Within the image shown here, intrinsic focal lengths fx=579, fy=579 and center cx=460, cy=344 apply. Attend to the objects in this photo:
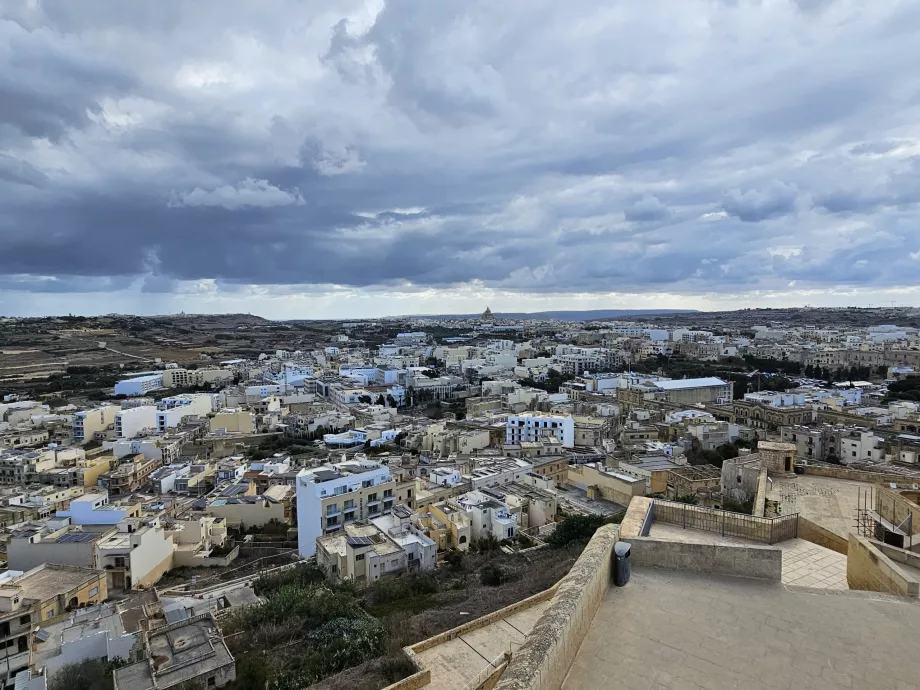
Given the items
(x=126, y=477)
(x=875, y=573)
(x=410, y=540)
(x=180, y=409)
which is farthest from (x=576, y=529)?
(x=180, y=409)

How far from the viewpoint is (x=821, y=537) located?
624cm

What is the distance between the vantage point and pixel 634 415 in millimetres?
33344

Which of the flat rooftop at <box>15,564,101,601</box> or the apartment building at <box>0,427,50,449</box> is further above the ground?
the flat rooftop at <box>15,564,101,601</box>

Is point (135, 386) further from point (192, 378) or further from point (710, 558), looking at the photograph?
point (710, 558)

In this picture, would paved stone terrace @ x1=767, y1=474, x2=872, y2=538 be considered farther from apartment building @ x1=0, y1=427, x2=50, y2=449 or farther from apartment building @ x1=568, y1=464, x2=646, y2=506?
apartment building @ x1=0, y1=427, x2=50, y2=449

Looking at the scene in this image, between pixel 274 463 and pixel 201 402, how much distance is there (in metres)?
16.2

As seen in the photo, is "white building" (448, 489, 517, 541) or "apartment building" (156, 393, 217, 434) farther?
Answer: "apartment building" (156, 393, 217, 434)

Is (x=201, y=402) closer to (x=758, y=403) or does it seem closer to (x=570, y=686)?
(x=758, y=403)

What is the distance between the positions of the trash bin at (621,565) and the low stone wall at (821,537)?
11.2 ft

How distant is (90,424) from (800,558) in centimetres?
3637

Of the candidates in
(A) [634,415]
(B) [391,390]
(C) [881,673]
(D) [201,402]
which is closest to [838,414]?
(A) [634,415]

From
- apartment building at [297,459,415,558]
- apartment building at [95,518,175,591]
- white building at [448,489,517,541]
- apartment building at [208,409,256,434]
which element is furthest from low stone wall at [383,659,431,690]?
apartment building at [208,409,256,434]

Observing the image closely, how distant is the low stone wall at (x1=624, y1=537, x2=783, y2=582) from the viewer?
13.0 feet

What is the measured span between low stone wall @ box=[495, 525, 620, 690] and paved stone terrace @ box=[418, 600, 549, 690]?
11.6 feet
